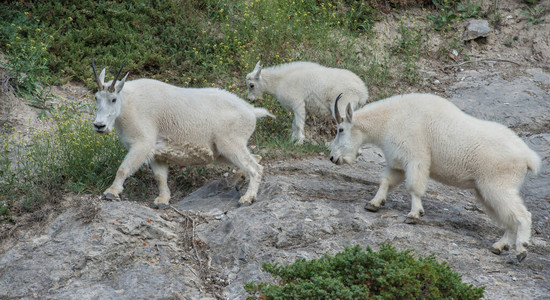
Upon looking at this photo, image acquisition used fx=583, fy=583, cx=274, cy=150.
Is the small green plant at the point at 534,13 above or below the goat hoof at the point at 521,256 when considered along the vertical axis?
above

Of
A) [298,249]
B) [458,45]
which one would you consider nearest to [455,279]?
[298,249]

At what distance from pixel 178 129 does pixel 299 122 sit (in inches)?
136

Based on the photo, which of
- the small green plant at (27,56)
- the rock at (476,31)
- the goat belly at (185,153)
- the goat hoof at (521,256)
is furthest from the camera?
the rock at (476,31)

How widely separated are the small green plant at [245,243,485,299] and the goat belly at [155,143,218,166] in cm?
320

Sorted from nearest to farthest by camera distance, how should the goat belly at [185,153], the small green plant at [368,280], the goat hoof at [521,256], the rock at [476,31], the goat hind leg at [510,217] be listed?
the small green plant at [368,280]
the goat hoof at [521,256]
the goat hind leg at [510,217]
the goat belly at [185,153]
the rock at [476,31]

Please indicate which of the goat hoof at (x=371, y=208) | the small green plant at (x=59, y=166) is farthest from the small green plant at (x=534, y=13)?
the small green plant at (x=59, y=166)

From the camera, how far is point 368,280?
4.56 meters

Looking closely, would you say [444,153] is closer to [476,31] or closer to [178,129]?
[178,129]

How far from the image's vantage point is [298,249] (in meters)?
6.19

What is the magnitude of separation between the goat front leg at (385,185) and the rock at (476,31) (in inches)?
323

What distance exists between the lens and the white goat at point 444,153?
21.6ft

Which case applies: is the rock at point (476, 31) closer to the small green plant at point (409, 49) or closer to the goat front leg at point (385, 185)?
the small green plant at point (409, 49)

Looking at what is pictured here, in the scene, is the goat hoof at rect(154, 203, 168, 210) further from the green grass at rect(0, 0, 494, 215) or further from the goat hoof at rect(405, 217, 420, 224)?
Answer: the goat hoof at rect(405, 217, 420, 224)

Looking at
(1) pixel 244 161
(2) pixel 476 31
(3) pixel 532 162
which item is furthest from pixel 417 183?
(2) pixel 476 31
